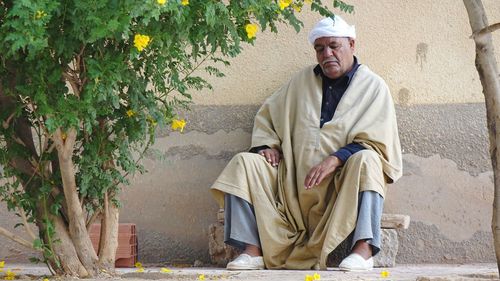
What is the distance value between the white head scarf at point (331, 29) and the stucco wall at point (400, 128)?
1.30 ft

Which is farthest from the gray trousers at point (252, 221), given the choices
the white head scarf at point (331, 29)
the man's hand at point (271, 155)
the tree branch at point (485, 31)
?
the tree branch at point (485, 31)

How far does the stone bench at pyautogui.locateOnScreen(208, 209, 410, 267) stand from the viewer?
6.06 metres

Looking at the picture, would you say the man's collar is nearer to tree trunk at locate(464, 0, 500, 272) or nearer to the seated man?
the seated man

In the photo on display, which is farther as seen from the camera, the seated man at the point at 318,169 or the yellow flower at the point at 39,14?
the seated man at the point at 318,169

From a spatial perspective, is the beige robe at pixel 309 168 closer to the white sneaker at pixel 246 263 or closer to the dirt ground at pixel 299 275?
the white sneaker at pixel 246 263

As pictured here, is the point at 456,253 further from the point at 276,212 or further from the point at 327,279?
the point at 327,279

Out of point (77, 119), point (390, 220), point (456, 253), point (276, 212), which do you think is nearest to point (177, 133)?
point (276, 212)

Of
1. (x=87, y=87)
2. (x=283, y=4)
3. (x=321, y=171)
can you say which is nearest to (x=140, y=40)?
(x=87, y=87)

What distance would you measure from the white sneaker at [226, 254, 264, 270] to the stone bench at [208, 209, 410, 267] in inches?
15.6

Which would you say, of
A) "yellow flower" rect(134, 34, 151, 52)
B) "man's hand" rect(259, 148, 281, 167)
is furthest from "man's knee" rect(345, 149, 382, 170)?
"yellow flower" rect(134, 34, 151, 52)

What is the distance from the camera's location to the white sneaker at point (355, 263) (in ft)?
18.3

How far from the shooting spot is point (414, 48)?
21.8ft

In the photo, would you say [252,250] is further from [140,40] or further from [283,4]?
[140,40]

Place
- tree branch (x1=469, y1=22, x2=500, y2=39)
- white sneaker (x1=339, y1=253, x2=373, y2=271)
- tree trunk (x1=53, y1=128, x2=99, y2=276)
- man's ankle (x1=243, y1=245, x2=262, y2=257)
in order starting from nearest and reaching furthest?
tree branch (x1=469, y1=22, x2=500, y2=39) < tree trunk (x1=53, y1=128, x2=99, y2=276) < white sneaker (x1=339, y1=253, x2=373, y2=271) < man's ankle (x1=243, y1=245, x2=262, y2=257)
